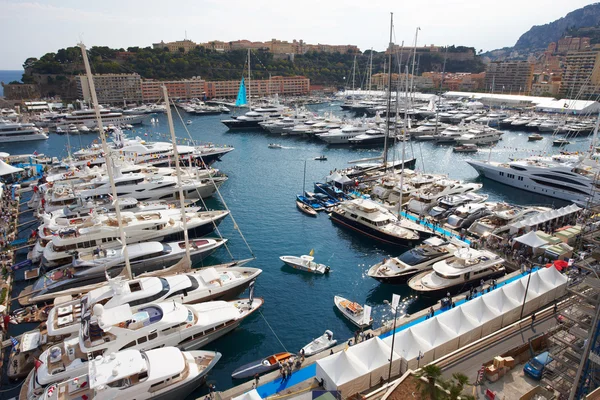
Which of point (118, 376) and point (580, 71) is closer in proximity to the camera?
point (118, 376)

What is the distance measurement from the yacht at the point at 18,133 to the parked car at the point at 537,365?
108198 mm

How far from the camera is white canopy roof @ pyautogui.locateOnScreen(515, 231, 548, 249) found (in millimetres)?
32656

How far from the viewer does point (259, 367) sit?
22.4 metres

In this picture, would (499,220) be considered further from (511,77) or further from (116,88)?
(511,77)

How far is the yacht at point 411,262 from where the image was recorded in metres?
31.3

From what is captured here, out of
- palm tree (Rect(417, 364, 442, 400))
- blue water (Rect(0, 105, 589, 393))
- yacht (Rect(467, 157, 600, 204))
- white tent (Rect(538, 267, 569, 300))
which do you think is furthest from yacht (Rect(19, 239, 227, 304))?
yacht (Rect(467, 157, 600, 204))

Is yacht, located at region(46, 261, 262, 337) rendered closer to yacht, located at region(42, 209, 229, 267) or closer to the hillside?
yacht, located at region(42, 209, 229, 267)

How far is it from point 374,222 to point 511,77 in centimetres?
18895

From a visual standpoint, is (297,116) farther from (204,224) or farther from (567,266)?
(567,266)

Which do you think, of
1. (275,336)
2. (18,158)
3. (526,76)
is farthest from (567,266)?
(526,76)

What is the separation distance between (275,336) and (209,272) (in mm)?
6679

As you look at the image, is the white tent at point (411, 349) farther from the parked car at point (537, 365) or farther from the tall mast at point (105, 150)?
the tall mast at point (105, 150)

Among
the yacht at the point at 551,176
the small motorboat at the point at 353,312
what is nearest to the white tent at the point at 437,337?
the small motorboat at the point at 353,312

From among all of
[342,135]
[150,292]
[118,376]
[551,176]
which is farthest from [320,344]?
[342,135]
